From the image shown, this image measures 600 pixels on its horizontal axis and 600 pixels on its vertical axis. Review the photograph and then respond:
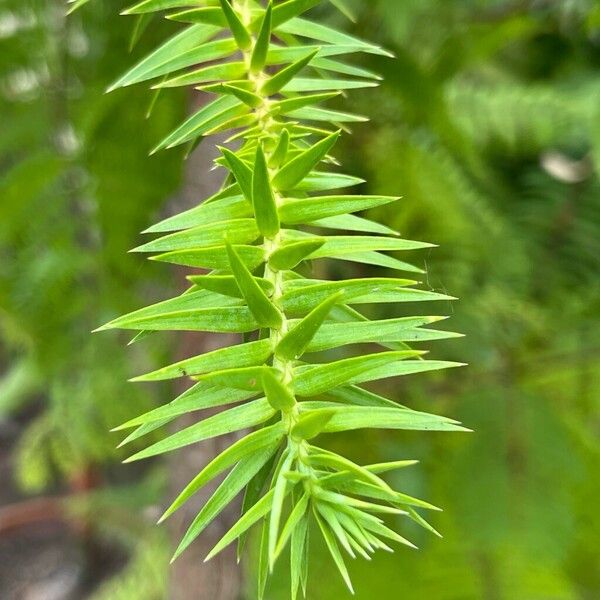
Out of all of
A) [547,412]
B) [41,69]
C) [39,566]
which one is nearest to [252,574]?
[547,412]

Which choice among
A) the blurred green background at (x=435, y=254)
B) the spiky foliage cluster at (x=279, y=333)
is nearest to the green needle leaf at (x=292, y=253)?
the spiky foliage cluster at (x=279, y=333)

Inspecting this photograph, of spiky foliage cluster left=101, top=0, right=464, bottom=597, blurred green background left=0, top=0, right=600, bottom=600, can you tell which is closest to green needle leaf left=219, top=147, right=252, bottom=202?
spiky foliage cluster left=101, top=0, right=464, bottom=597

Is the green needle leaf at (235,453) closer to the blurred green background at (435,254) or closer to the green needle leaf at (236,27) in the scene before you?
the green needle leaf at (236,27)

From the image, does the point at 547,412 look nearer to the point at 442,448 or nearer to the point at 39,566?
the point at 442,448

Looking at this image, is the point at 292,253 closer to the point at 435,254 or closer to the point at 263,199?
the point at 263,199

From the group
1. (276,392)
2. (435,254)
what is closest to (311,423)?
(276,392)

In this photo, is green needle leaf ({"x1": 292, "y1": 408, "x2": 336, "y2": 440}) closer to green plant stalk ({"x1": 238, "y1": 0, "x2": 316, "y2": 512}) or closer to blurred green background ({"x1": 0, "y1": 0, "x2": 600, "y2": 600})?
green plant stalk ({"x1": 238, "y1": 0, "x2": 316, "y2": 512})
